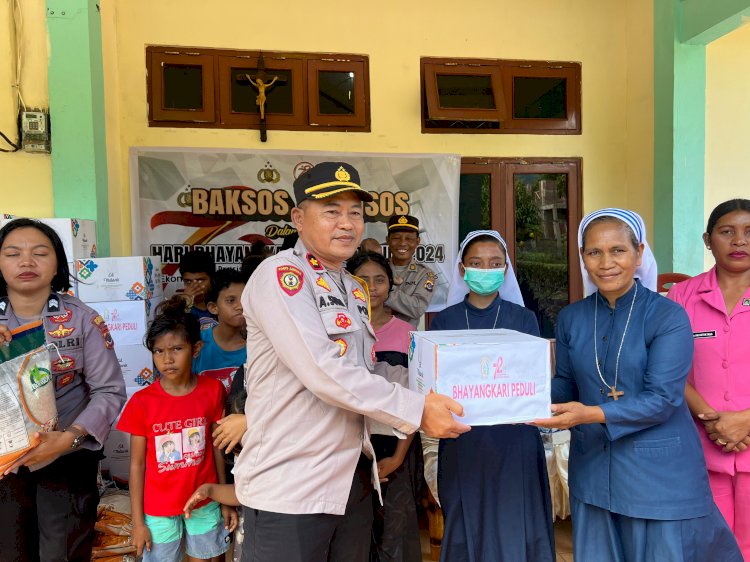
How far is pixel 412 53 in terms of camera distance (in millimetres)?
5105

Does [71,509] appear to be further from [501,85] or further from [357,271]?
[501,85]

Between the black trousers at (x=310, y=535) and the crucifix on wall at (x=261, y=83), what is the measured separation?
370 cm

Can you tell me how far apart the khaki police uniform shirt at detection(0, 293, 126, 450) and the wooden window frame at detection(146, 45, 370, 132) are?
9.35ft

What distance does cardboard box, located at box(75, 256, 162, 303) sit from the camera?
3463 millimetres

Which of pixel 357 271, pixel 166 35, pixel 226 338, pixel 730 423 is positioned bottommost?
pixel 730 423

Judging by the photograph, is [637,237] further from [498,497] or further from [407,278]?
[407,278]

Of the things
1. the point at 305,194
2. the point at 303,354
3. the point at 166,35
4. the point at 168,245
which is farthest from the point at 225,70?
the point at 303,354

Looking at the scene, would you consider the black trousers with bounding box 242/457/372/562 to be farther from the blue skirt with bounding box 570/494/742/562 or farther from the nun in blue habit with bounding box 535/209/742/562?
the blue skirt with bounding box 570/494/742/562

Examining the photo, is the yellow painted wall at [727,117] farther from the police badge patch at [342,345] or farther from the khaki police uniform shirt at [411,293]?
the police badge patch at [342,345]

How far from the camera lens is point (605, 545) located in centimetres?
205

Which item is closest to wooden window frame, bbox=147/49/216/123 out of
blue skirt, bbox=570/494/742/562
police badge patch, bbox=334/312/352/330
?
police badge patch, bbox=334/312/352/330

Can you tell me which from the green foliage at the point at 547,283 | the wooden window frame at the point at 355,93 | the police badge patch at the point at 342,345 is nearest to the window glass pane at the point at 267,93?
the wooden window frame at the point at 355,93

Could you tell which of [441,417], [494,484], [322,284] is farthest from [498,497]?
[322,284]

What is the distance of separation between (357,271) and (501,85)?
316cm
